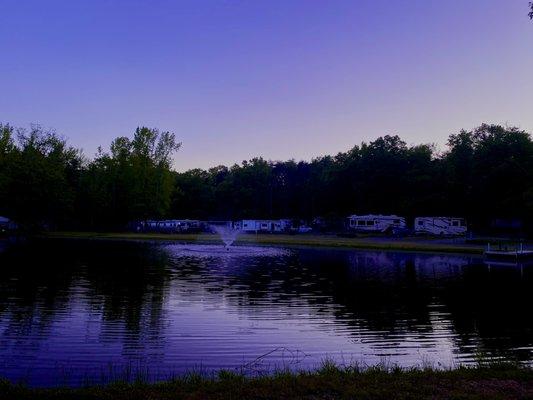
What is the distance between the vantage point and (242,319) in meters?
17.2

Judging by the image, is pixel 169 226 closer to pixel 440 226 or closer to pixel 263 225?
pixel 263 225

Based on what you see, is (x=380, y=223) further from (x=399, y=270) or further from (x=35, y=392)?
(x=35, y=392)

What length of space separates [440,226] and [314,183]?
39.6 metres

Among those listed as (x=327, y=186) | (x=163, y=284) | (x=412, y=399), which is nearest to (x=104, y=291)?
(x=163, y=284)

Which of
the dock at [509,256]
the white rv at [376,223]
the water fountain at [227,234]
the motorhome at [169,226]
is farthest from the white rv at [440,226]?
the motorhome at [169,226]

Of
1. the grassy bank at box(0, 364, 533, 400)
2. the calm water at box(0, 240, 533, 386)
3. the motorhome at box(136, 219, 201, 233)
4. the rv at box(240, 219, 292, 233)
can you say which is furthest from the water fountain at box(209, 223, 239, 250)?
the grassy bank at box(0, 364, 533, 400)

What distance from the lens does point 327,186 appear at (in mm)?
106188

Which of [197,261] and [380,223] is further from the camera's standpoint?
[380,223]

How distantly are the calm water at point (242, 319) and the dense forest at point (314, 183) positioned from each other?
1911 inches

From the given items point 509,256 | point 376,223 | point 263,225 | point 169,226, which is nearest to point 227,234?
point 263,225

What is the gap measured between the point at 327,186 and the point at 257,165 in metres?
26.8

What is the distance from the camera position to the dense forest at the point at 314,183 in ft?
258

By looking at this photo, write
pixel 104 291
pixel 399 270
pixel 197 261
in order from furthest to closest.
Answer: pixel 197 261 → pixel 399 270 → pixel 104 291

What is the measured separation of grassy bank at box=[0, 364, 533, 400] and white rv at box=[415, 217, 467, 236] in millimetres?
71562
